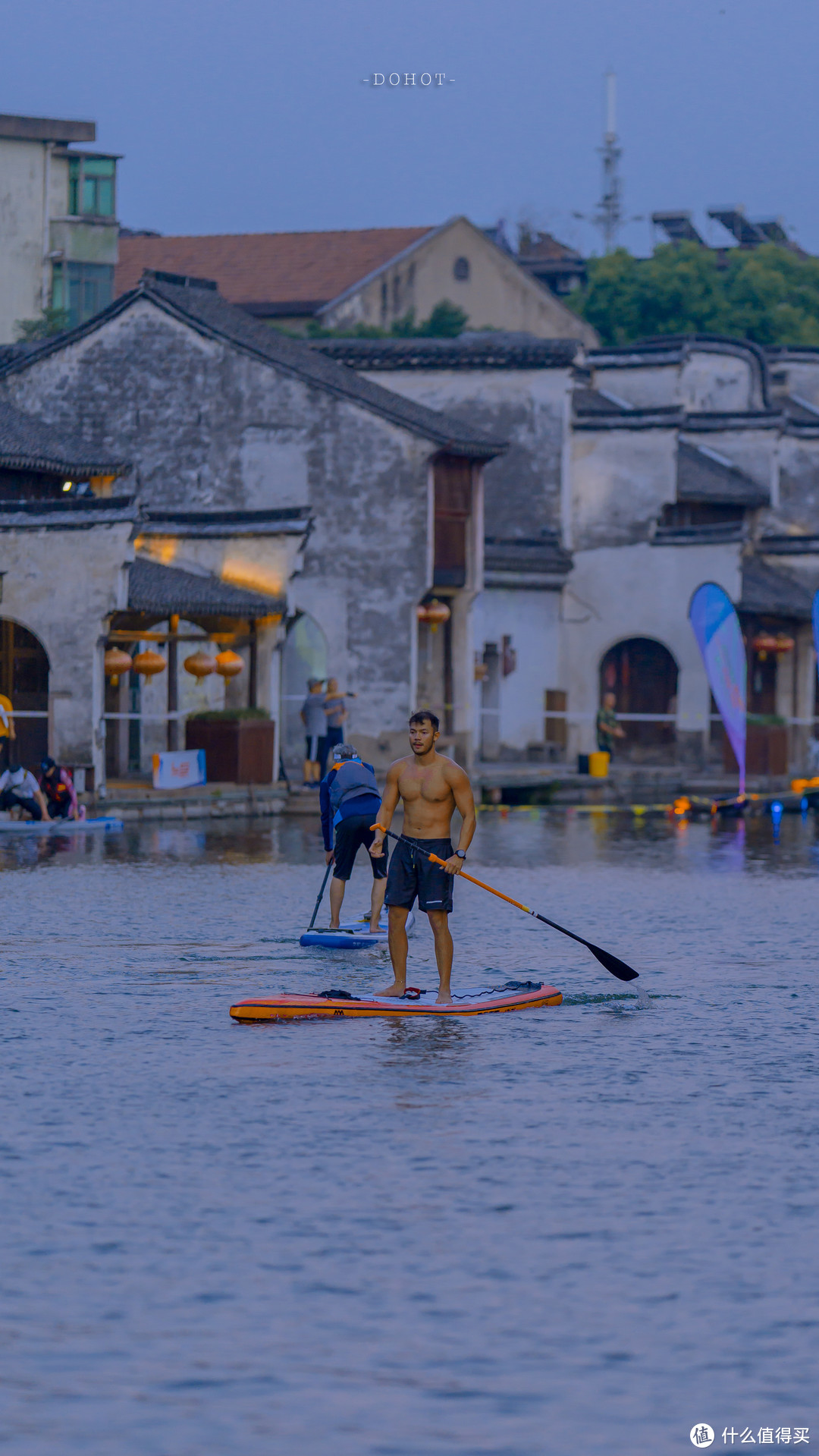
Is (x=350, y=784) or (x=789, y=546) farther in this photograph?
(x=789, y=546)

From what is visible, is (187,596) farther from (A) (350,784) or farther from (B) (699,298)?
(B) (699,298)

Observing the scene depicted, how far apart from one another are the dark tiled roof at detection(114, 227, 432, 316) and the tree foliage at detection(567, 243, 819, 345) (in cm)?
644

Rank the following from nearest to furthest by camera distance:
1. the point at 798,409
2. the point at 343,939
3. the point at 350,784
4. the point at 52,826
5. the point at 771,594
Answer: the point at 343,939, the point at 350,784, the point at 52,826, the point at 771,594, the point at 798,409

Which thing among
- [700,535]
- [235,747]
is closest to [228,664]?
[235,747]

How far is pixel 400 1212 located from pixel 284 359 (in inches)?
1363

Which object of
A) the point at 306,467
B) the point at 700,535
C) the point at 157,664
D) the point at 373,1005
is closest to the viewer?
the point at 373,1005

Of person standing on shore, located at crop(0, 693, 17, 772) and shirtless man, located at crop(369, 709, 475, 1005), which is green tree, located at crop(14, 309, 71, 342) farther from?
shirtless man, located at crop(369, 709, 475, 1005)

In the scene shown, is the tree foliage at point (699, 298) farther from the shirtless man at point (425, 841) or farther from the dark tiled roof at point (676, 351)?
the shirtless man at point (425, 841)

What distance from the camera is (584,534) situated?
48.0 metres

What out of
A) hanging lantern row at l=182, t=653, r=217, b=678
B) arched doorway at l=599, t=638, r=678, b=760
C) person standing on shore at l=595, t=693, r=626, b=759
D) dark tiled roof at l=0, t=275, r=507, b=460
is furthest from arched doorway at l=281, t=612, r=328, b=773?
arched doorway at l=599, t=638, r=678, b=760

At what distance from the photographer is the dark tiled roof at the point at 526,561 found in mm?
45375

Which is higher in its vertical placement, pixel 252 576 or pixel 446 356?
pixel 446 356

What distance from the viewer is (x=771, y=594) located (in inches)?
1857

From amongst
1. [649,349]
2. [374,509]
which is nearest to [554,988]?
[374,509]
